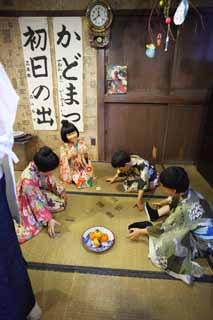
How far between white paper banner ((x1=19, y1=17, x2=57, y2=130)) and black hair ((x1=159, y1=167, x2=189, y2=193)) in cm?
203

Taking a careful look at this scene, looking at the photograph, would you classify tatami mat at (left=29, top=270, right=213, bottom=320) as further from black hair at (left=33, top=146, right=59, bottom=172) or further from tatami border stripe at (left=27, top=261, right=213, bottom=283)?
black hair at (left=33, top=146, right=59, bottom=172)

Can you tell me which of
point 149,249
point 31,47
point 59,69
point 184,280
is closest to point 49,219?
point 149,249

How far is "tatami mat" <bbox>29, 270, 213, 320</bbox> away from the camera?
1.04 metres

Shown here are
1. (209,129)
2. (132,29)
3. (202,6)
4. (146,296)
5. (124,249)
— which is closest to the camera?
(146,296)

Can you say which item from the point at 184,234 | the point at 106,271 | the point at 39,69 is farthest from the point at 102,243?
the point at 39,69

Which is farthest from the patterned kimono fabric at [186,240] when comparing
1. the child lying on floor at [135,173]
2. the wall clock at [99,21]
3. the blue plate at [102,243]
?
the wall clock at [99,21]

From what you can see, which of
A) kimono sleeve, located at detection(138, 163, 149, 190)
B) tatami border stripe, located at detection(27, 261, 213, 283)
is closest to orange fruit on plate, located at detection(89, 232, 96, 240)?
tatami border stripe, located at detection(27, 261, 213, 283)

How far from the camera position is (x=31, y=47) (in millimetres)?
2430

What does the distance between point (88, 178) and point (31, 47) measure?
1829 millimetres

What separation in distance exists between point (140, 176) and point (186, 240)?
2.72 feet

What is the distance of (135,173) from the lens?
2230mm

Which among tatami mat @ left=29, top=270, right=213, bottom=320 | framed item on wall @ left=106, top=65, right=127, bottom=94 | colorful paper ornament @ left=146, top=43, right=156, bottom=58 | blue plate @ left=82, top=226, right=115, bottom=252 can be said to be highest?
colorful paper ornament @ left=146, top=43, right=156, bottom=58

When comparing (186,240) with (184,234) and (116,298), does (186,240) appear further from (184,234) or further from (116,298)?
(116,298)

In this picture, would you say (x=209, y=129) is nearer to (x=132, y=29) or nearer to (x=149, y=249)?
(x=132, y=29)
